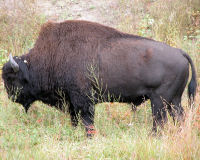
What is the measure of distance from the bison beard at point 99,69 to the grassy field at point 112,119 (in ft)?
1.32

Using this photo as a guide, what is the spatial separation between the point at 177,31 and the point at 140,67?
4233 mm

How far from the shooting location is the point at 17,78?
693 centimetres

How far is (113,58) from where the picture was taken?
6.39m

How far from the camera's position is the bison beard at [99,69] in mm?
6191

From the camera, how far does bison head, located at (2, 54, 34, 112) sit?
22.6ft

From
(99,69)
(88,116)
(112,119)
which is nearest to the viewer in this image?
(99,69)

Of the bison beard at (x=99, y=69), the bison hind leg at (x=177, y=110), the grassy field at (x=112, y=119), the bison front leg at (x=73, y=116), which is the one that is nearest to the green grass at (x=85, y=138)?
the grassy field at (x=112, y=119)

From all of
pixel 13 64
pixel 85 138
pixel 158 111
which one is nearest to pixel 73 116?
pixel 85 138

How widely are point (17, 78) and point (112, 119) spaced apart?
1.94m

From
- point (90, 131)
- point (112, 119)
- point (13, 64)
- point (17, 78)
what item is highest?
point (13, 64)

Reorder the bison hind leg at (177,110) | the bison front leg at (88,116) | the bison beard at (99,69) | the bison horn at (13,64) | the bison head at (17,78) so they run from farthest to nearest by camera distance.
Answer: the bison head at (17,78) → the bison horn at (13,64) → the bison front leg at (88,116) → the bison hind leg at (177,110) → the bison beard at (99,69)

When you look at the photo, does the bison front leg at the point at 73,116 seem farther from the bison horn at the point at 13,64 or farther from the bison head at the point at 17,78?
the bison horn at the point at 13,64

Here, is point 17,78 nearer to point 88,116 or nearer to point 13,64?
point 13,64

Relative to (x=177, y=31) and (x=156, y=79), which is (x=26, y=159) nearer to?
(x=156, y=79)
